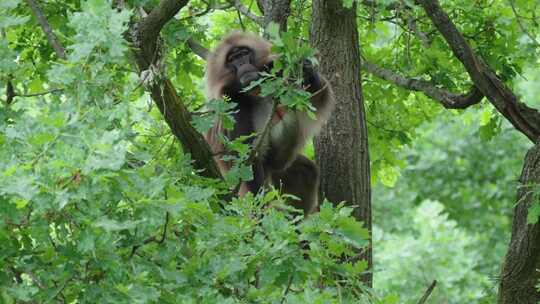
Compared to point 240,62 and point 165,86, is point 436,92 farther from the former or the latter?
point 165,86

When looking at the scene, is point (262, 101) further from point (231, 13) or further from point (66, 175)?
point (66, 175)

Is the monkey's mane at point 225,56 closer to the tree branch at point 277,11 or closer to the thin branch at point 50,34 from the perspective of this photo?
the tree branch at point 277,11

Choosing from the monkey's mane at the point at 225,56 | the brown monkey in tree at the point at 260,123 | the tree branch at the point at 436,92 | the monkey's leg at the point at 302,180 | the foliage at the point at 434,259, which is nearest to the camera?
the tree branch at the point at 436,92

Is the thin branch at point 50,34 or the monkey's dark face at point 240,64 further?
the monkey's dark face at point 240,64

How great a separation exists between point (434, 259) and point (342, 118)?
11304 millimetres

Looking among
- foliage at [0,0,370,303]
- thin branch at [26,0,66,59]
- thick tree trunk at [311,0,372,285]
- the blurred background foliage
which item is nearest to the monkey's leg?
thick tree trunk at [311,0,372,285]

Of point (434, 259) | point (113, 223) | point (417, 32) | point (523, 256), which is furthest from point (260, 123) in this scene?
point (434, 259)

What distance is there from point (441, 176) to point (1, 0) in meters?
15.6

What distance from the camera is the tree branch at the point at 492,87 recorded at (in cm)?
610

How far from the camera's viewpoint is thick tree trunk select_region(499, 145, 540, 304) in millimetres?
5977

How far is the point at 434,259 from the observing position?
17.7 meters

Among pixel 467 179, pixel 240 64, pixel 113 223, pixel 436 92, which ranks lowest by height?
pixel 113 223

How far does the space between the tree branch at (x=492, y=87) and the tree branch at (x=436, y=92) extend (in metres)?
0.17

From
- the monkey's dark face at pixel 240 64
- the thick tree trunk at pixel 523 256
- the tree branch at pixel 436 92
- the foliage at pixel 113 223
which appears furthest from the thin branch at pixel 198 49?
the foliage at pixel 113 223
